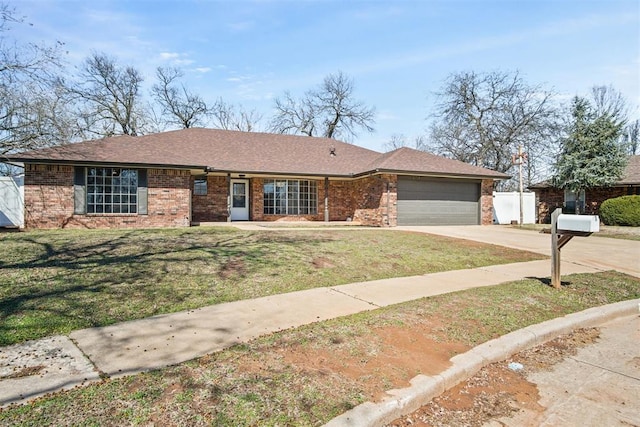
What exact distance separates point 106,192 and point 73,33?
18.5 ft

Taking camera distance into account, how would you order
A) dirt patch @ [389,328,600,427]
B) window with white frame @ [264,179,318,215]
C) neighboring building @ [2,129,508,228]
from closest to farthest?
dirt patch @ [389,328,600,427] → neighboring building @ [2,129,508,228] → window with white frame @ [264,179,318,215]

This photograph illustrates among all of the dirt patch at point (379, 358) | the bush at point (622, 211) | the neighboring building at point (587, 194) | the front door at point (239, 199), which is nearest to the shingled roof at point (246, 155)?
the front door at point (239, 199)

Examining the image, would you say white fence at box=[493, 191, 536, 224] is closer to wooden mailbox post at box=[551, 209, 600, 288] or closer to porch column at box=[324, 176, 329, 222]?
porch column at box=[324, 176, 329, 222]

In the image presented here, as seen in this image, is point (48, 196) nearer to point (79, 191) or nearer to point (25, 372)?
point (79, 191)

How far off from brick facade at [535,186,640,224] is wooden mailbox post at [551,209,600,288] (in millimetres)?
15820

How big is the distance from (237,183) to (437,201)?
9.87 metres

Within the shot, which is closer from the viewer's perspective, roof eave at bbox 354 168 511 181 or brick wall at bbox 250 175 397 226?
roof eave at bbox 354 168 511 181

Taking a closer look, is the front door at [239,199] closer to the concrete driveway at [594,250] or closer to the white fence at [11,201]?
the white fence at [11,201]

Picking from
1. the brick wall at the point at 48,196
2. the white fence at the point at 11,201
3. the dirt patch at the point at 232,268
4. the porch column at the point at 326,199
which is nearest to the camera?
the dirt patch at the point at 232,268

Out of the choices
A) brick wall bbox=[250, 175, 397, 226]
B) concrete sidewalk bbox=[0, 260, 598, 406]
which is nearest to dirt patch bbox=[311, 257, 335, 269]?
concrete sidewalk bbox=[0, 260, 598, 406]

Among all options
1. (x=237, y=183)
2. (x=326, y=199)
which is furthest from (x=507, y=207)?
(x=237, y=183)

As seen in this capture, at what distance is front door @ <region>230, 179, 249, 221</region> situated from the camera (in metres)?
19.0

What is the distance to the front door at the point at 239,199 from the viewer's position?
19016mm

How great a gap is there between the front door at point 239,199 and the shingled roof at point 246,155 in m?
1.15
